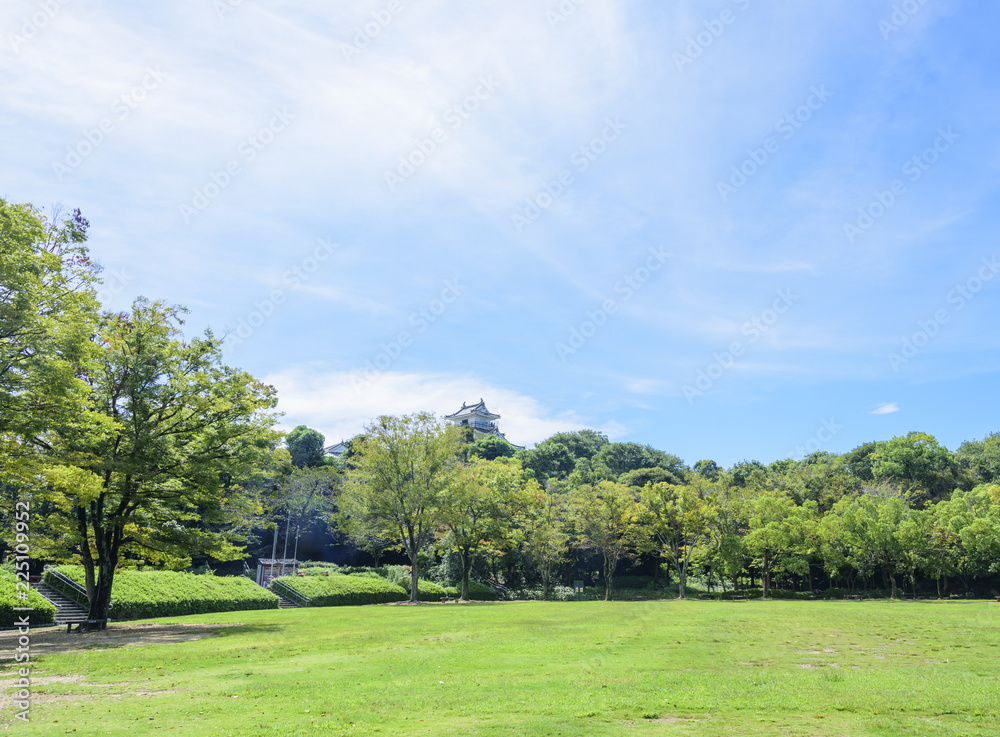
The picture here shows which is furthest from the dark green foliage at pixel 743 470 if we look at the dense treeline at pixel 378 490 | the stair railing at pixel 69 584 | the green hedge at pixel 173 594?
the stair railing at pixel 69 584

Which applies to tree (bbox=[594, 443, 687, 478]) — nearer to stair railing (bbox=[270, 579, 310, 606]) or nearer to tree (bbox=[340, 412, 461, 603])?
tree (bbox=[340, 412, 461, 603])

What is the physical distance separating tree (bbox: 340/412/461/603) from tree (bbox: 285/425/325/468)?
95.8ft

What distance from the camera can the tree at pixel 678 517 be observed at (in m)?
46.0

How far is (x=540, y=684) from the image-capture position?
10195 millimetres

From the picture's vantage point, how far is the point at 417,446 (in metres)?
41.3

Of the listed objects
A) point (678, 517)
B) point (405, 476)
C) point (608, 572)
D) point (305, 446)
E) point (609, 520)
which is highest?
point (305, 446)

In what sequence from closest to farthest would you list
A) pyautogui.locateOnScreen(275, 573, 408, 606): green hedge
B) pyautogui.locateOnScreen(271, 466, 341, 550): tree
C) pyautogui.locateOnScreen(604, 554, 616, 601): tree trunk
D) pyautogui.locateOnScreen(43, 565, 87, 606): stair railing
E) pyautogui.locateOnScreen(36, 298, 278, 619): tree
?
pyautogui.locateOnScreen(36, 298, 278, 619): tree, pyautogui.locateOnScreen(43, 565, 87, 606): stair railing, pyautogui.locateOnScreen(275, 573, 408, 606): green hedge, pyautogui.locateOnScreen(604, 554, 616, 601): tree trunk, pyautogui.locateOnScreen(271, 466, 341, 550): tree

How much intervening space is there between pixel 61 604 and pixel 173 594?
462 cm

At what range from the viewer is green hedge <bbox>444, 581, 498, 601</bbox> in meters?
44.9

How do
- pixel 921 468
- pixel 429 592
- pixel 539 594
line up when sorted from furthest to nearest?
pixel 921 468 → pixel 539 594 → pixel 429 592

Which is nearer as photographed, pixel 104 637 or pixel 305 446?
pixel 104 637

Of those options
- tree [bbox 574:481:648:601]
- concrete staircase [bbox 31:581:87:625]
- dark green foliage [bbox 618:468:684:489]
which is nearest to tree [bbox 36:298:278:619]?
concrete staircase [bbox 31:581:87:625]

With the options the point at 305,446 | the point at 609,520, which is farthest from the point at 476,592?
the point at 305,446

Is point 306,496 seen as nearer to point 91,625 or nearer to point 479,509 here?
point 479,509
